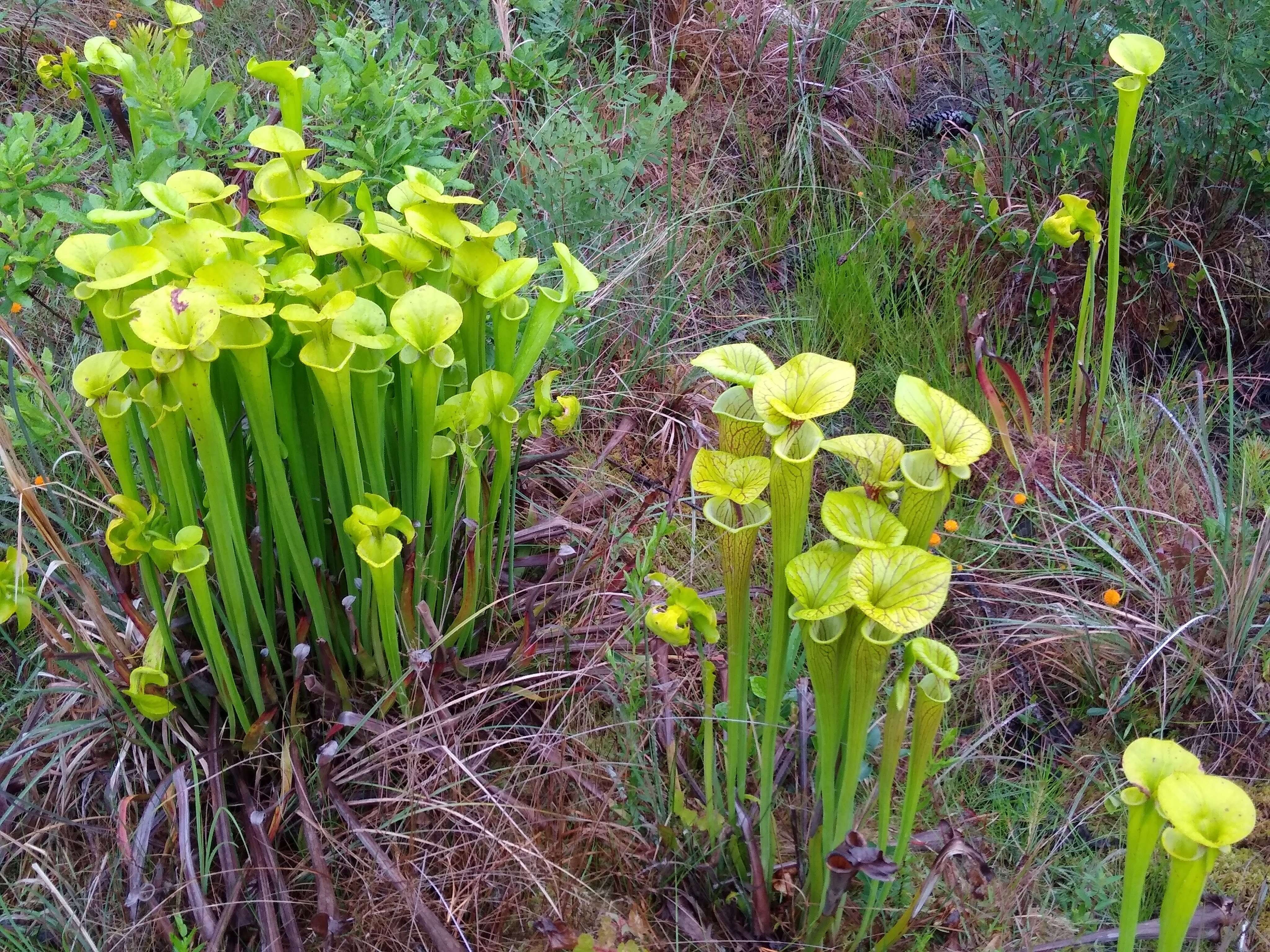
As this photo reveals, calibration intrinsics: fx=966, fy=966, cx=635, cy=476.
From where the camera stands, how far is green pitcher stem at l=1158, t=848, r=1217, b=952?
3.22 ft

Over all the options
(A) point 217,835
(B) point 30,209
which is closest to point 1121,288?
(A) point 217,835

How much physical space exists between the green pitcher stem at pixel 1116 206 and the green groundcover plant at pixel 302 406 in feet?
4.17

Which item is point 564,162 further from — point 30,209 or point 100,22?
point 100,22

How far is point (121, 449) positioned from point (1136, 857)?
1422mm

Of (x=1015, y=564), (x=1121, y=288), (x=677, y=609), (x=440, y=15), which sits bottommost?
(x=1015, y=564)

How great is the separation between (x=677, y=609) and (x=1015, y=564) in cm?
120

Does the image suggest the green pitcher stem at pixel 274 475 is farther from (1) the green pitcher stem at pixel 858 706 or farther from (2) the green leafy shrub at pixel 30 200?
(1) the green pitcher stem at pixel 858 706

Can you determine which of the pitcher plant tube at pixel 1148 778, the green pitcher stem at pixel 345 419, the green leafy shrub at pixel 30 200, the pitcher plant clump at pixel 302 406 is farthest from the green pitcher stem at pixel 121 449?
the pitcher plant tube at pixel 1148 778

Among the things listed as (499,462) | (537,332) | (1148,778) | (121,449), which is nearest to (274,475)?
(121,449)

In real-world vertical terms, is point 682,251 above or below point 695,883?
above

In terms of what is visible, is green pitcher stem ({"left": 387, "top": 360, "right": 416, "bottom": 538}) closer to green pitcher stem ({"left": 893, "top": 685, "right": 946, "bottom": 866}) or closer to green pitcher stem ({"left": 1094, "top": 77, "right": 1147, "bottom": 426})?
green pitcher stem ({"left": 893, "top": 685, "right": 946, "bottom": 866})

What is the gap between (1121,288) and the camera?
2.84 metres

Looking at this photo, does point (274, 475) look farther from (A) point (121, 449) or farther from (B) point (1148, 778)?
A: (B) point (1148, 778)

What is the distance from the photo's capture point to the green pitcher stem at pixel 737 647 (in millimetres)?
1210
